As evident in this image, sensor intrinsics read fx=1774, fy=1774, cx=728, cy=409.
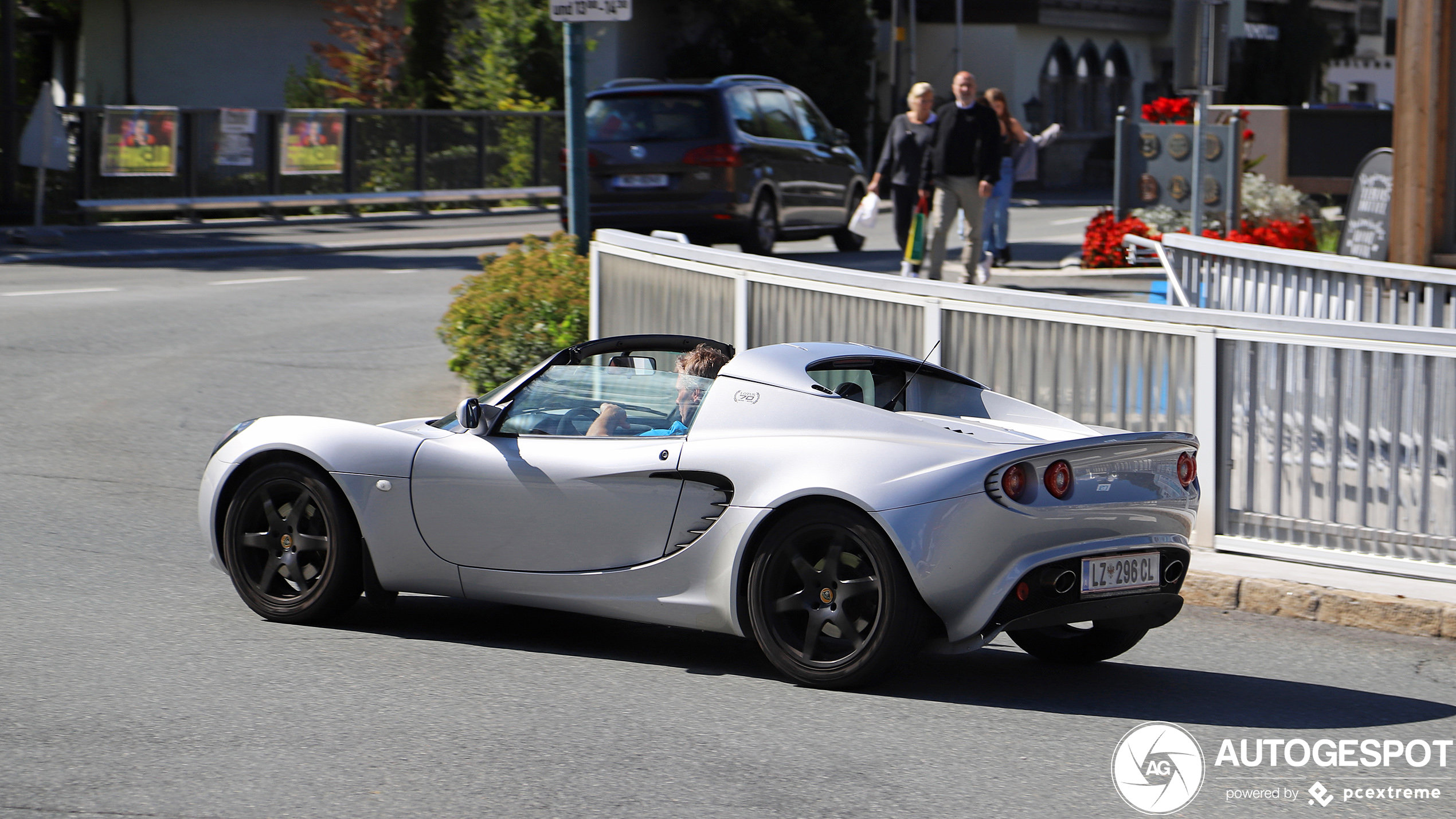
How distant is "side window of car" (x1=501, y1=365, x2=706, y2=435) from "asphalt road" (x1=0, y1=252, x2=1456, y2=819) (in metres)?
0.79

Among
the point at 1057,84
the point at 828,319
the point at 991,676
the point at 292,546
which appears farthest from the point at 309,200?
the point at 1057,84

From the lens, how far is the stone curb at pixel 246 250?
20.9 meters

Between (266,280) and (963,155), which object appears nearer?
(963,155)

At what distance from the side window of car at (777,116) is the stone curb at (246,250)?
19.8 ft

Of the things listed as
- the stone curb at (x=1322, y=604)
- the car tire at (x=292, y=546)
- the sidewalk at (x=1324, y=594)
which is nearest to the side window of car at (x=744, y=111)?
the sidewalk at (x=1324, y=594)

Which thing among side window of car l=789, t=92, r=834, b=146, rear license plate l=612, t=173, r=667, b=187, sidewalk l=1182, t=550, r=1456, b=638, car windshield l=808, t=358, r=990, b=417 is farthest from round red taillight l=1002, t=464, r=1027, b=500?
side window of car l=789, t=92, r=834, b=146

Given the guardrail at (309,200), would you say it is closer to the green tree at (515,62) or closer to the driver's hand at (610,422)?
the green tree at (515,62)

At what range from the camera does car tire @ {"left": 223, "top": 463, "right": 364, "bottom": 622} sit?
637 cm

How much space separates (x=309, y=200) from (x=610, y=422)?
23.4 metres

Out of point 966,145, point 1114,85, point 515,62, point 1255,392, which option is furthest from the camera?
point 1114,85

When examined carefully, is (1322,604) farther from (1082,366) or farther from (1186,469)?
(1082,366)

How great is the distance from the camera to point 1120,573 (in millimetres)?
5586

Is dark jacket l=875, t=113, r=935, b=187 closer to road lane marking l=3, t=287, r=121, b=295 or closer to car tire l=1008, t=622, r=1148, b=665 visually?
road lane marking l=3, t=287, r=121, b=295

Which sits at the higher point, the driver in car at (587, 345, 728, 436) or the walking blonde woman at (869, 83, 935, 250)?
the walking blonde woman at (869, 83, 935, 250)
